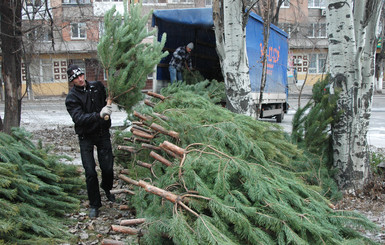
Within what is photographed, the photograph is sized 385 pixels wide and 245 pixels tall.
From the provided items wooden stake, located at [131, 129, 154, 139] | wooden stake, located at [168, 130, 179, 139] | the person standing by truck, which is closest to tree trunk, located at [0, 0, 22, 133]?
the person standing by truck

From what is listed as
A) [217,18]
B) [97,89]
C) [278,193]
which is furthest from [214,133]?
[217,18]

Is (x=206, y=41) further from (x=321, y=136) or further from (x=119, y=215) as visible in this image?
(x=119, y=215)

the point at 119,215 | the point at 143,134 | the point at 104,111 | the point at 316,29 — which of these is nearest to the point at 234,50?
the point at 143,134

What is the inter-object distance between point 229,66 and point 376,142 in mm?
5975

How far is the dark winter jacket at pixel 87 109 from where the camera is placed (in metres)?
4.55

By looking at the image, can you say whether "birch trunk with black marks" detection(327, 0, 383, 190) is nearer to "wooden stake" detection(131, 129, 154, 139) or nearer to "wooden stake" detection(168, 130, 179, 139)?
"wooden stake" detection(168, 130, 179, 139)

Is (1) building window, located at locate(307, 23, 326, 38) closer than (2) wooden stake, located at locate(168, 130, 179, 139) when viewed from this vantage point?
No

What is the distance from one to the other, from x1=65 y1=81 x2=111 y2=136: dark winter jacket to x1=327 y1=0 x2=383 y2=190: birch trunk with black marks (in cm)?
362

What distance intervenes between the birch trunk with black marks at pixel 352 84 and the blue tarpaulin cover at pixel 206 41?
2.49 metres

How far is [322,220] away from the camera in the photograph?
3248 mm

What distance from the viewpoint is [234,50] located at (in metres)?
6.14

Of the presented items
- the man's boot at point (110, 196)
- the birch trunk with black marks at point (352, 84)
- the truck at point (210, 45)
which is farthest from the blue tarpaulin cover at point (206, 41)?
the man's boot at point (110, 196)

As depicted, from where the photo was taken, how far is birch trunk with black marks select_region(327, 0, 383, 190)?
18.2 feet

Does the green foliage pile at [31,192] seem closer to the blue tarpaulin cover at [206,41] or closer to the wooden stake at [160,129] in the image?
the wooden stake at [160,129]
